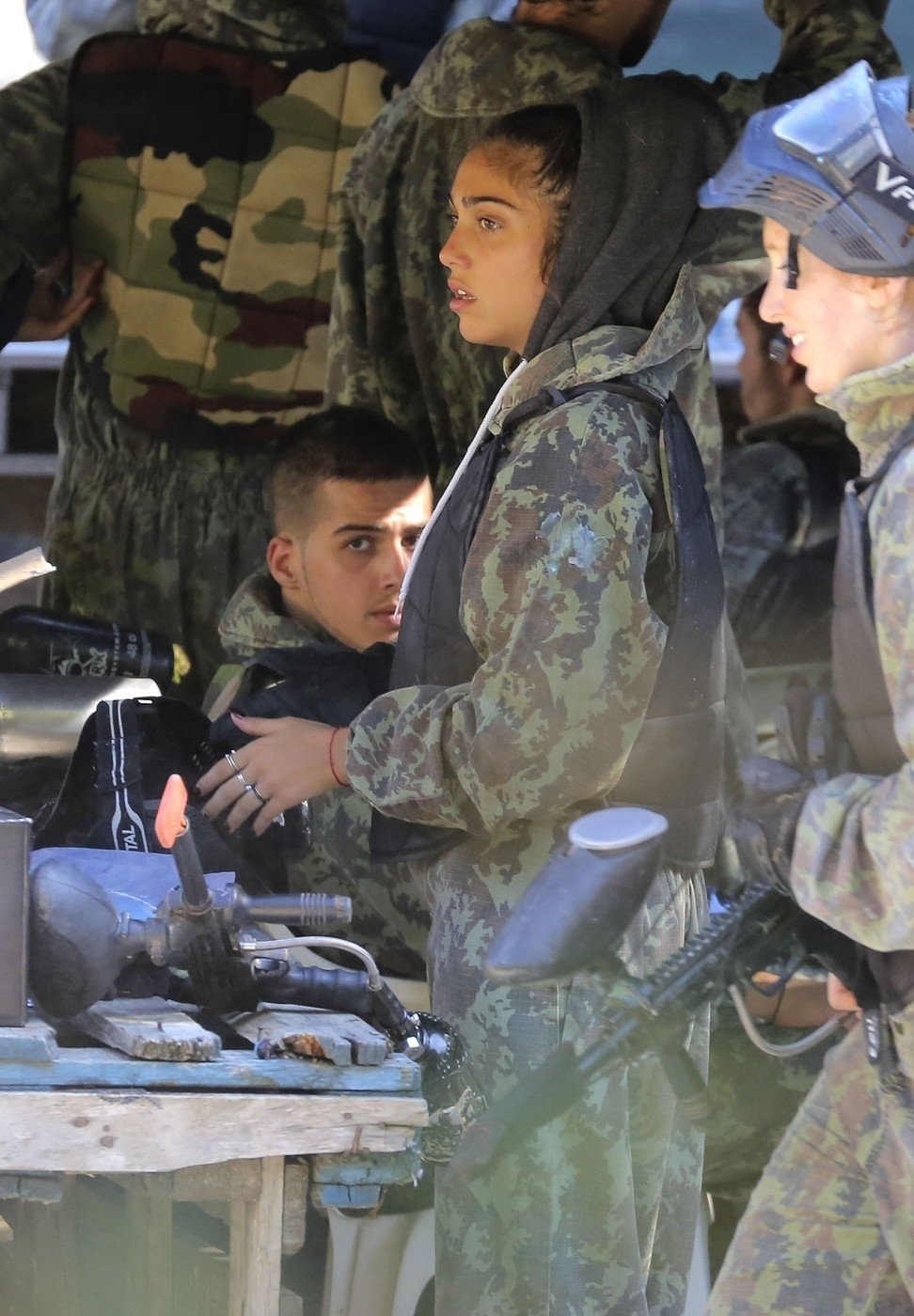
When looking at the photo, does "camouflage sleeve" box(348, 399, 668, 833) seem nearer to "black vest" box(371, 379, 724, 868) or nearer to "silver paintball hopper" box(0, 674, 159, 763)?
"black vest" box(371, 379, 724, 868)

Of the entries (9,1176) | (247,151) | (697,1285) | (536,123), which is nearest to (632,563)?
(536,123)

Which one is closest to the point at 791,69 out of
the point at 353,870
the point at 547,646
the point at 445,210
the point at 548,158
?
the point at 445,210

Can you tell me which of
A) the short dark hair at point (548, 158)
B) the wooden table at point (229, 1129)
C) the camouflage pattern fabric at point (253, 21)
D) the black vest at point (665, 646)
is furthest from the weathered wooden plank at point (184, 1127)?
the camouflage pattern fabric at point (253, 21)

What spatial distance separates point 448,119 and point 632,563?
121 centimetres

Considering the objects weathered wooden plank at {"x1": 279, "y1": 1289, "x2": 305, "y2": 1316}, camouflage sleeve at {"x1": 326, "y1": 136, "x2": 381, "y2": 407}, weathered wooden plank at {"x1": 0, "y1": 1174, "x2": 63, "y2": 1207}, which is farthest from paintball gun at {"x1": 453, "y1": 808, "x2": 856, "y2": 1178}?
camouflage sleeve at {"x1": 326, "y1": 136, "x2": 381, "y2": 407}

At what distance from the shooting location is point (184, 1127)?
1.92 metres

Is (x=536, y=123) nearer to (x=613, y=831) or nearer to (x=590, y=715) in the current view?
(x=590, y=715)

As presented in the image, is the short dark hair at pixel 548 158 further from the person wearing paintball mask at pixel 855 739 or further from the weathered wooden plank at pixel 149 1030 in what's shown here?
the weathered wooden plank at pixel 149 1030

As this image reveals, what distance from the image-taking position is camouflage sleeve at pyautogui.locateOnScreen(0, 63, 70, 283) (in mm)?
3678

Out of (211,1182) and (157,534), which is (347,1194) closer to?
(211,1182)

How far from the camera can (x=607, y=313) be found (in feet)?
8.02

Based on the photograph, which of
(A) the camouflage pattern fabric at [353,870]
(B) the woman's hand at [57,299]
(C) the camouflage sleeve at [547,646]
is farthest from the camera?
(B) the woman's hand at [57,299]

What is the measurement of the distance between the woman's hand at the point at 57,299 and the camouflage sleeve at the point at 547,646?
177cm

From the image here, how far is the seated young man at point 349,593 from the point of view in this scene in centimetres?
297
